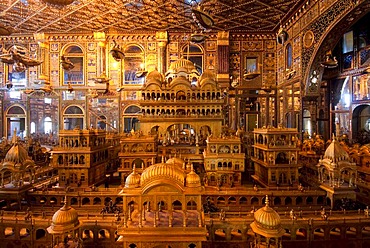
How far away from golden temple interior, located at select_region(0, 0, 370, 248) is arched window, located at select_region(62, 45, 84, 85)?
121mm

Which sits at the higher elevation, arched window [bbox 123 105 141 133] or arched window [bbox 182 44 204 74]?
arched window [bbox 182 44 204 74]

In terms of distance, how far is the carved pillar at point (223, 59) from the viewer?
65.8ft

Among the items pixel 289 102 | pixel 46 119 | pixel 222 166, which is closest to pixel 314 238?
pixel 222 166

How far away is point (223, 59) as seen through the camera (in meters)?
20.1

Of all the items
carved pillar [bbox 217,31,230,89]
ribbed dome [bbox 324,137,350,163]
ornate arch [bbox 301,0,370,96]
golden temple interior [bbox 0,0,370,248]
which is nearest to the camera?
golden temple interior [bbox 0,0,370,248]

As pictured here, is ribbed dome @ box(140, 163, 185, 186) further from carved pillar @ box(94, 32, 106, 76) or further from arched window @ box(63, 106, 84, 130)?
arched window @ box(63, 106, 84, 130)

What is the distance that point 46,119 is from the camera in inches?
850

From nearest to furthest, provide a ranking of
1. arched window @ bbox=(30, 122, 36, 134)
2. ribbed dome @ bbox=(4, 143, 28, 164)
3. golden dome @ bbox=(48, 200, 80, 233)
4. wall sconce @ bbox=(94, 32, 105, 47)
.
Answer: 1. golden dome @ bbox=(48, 200, 80, 233)
2. ribbed dome @ bbox=(4, 143, 28, 164)
3. wall sconce @ bbox=(94, 32, 105, 47)
4. arched window @ bbox=(30, 122, 36, 134)

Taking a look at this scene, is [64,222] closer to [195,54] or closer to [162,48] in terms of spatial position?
[162,48]

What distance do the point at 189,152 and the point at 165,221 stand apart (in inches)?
304

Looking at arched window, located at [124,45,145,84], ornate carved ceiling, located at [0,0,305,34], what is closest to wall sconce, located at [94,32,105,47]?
ornate carved ceiling, located at [0,0,305,34]

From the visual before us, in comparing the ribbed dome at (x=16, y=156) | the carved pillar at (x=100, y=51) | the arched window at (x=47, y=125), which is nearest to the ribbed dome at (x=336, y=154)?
the ribbed dome at (x=16, y=156)

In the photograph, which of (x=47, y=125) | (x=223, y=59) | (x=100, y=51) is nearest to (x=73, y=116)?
(x=47, y=125)

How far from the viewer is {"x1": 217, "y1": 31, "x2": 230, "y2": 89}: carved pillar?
65.8 ft
